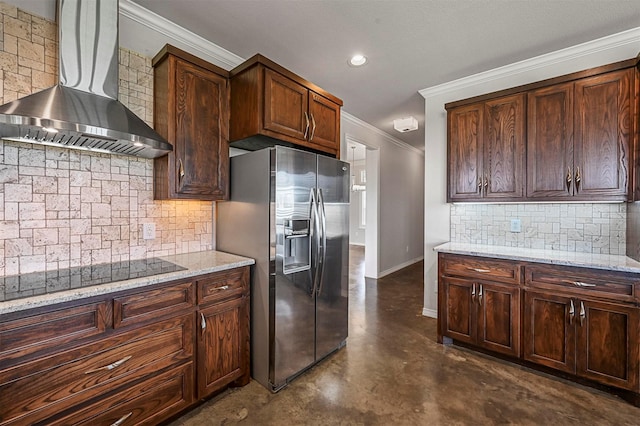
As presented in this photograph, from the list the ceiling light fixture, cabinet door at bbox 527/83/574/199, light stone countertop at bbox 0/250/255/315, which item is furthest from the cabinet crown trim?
the ceiling light fixture

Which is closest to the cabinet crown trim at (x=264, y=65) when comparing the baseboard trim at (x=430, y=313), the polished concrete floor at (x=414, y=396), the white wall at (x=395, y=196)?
the white wall at (x=395, y=196)

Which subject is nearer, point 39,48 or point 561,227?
point 39,48

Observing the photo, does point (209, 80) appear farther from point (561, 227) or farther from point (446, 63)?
point (561, 227)

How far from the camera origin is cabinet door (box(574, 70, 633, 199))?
2.19 m

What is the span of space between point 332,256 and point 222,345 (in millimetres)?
1086

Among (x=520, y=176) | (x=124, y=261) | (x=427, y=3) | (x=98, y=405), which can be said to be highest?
(x=427, y=3)

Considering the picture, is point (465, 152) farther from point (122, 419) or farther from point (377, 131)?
point (122, 419)

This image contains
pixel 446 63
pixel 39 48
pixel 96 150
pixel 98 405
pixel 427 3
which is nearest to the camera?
pixel 98 405

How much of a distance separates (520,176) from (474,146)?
504 mm

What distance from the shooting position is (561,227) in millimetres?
2654

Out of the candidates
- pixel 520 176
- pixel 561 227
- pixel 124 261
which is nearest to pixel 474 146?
pixel 520 176

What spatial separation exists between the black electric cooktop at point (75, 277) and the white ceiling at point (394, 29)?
158 cm

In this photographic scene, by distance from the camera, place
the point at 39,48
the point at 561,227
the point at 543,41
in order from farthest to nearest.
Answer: the point at 561,227, the point at 543,41, the point at 39,48

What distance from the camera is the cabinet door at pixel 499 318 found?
7.59ft
